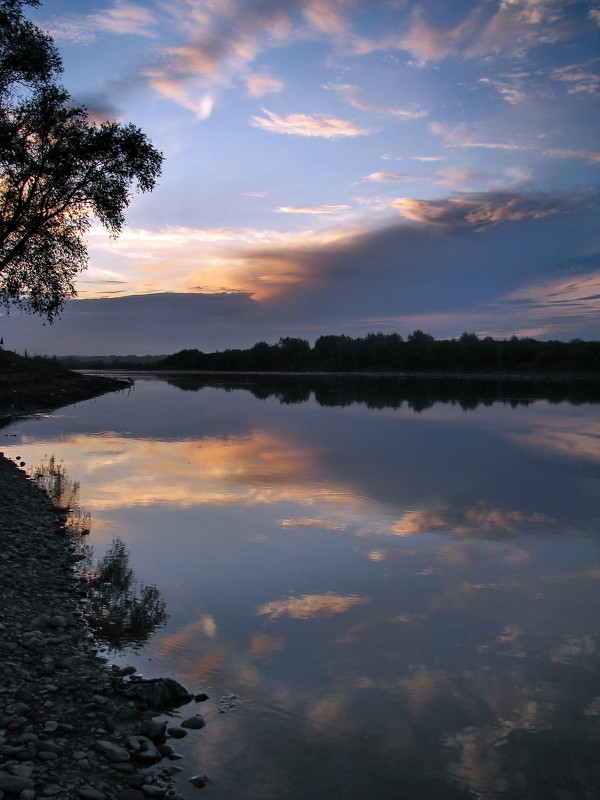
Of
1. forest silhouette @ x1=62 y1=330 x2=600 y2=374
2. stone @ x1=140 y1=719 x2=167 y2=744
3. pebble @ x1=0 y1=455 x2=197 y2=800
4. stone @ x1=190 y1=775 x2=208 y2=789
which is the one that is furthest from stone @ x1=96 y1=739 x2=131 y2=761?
forest silhouette @ x1=62 y1=330 x2=600 y2=374

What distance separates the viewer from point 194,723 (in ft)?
16.8

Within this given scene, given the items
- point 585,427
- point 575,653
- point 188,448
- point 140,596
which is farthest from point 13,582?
point 585,427

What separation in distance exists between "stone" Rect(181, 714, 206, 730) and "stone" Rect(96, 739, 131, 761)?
0.64m

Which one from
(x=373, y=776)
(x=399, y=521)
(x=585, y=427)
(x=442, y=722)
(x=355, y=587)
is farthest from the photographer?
(x=585, y=427)

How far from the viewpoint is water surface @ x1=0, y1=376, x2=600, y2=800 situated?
15.7 feet

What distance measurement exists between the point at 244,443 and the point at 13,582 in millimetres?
16038

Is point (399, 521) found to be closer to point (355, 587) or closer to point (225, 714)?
point (355, 587)

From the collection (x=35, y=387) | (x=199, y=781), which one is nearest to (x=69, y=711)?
(x=199, y=781)

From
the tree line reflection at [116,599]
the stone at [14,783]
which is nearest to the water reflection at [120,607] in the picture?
the tree line reflection at [116,599]

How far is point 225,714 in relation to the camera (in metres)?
5.32

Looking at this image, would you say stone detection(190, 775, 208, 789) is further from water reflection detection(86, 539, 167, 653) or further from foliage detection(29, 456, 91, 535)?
foliage detection(29, 456, 91, 535)

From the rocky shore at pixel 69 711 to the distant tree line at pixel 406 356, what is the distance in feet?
330

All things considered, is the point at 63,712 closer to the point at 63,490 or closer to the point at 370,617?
the point at 370,617

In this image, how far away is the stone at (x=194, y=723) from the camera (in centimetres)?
510
